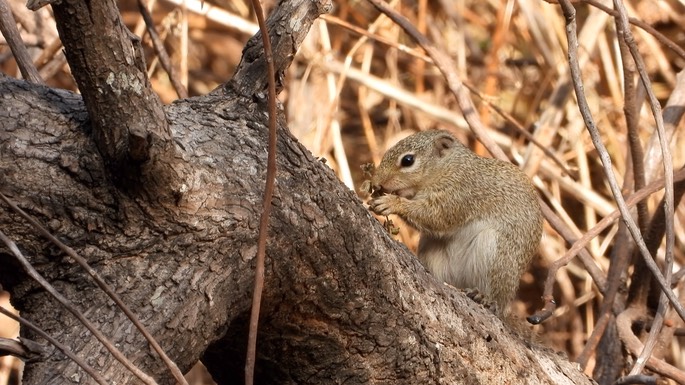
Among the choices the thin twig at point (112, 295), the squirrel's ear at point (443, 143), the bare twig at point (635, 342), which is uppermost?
the squirrel's ear at point (443, 143)

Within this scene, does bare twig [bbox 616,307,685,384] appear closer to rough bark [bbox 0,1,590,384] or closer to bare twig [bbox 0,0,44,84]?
rough bark [bbox 0,1,590,384]

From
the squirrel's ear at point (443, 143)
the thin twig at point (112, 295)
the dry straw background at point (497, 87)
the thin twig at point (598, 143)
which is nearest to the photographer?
the thin twig at point (112, 295)

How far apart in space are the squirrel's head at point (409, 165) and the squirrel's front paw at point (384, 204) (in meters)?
0.10

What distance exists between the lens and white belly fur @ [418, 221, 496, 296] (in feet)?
9.14

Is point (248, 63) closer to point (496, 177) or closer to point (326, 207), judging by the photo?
point (326, 207)

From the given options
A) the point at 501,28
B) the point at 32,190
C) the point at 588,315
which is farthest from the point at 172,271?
the point at 501,28

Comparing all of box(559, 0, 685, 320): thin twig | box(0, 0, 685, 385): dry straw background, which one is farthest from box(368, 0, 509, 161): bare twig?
box(559, 0, 685, 320): thin twig

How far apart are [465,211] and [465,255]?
0.17 m

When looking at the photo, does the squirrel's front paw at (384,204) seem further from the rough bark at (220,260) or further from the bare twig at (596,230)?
the rough bark at (220,260)

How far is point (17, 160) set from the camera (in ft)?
4.82

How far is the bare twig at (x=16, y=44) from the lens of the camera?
209 centimetres

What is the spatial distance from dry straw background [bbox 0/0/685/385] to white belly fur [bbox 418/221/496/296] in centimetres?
73

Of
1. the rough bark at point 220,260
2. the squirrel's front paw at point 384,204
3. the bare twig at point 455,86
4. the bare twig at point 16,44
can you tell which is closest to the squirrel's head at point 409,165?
the squirrel's front paw at point 384,204

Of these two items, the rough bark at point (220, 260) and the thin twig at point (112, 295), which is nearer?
the thin twig at point (112, 295)
